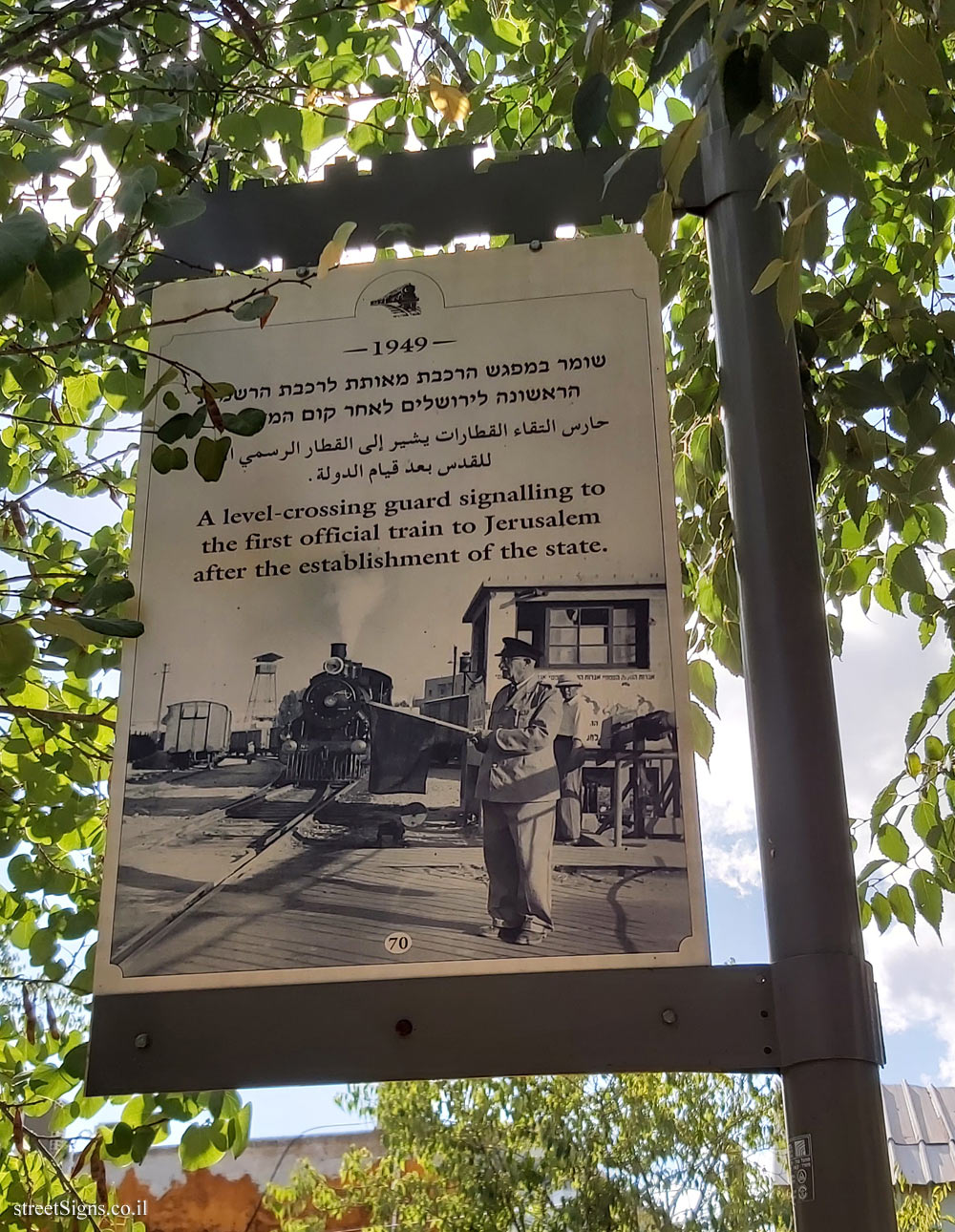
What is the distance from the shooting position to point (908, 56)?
744mm

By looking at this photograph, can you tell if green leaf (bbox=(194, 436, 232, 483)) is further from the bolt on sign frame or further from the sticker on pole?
the sticker on pole

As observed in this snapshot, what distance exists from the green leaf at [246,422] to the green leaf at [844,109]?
1.85 ft

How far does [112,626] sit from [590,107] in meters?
0.63

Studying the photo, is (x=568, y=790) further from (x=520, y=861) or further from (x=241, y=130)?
(x=241, y=130)

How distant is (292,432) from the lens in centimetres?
117

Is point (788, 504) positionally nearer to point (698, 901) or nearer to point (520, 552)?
point (520, 552)

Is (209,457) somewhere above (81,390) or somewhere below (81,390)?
below

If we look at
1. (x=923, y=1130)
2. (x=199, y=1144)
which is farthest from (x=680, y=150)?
(x=923, y=1130)

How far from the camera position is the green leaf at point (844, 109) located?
76cm

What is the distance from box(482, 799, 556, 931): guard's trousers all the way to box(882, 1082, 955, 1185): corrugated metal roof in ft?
5.25

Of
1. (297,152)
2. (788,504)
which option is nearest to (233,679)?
(788,504)

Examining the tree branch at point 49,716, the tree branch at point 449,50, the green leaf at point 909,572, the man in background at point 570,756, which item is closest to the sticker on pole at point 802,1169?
the man in background at point 570,756

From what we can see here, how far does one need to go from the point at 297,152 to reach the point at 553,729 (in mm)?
1131

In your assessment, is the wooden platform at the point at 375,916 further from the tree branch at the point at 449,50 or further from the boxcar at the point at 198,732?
the tree branch at the point at 449,50
